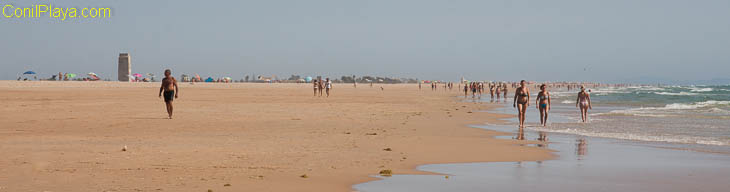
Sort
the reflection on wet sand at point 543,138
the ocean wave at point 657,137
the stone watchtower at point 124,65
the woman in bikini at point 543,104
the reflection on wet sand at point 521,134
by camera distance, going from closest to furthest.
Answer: the reflection on wet sand at point 543,138 → the ocean wave at point 657,137 → the reflection on wet sand at point 521,134 → the woman in bikini at point 543,104 → the stone watchtower at point 124,65

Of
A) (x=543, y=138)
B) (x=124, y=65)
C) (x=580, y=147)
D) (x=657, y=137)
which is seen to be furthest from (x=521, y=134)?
(x=124, y=65)

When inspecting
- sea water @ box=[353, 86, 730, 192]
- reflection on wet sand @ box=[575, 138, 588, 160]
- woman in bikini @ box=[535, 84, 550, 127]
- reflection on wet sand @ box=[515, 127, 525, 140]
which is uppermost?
woman in bikini @ box=[535, 84, 550, 127]

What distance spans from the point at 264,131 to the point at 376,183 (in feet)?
22.7

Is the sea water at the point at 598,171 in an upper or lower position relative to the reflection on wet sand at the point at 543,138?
upper

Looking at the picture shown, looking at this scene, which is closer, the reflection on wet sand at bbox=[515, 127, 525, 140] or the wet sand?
the wet sand

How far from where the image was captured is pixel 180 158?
842 cm

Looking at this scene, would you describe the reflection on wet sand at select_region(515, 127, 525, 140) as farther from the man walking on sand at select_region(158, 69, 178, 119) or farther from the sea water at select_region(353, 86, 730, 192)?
the man walking on sand at select_region(158, 69, 178, 119)

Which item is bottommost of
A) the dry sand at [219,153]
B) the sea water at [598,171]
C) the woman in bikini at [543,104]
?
the sea water at [598,171]

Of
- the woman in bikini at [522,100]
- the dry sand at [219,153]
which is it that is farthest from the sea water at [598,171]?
the woman in bikini at [522,100]

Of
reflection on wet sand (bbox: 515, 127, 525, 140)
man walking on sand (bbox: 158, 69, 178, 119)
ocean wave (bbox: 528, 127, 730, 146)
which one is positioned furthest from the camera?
man walking on sand (bbox: 158, 69, 178, 119)

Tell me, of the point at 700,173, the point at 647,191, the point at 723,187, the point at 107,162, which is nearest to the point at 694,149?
the point at 700,173

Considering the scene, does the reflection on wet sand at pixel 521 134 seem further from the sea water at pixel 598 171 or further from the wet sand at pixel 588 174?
the wet sand at pixel 588 174

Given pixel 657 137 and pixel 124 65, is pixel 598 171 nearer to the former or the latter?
pixel 657 137

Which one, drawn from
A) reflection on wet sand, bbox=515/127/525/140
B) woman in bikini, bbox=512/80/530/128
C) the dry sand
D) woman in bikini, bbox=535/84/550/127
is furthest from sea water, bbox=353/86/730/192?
woman in bikini, bbox=535/84/550/127
